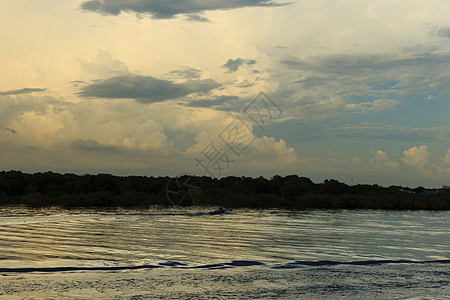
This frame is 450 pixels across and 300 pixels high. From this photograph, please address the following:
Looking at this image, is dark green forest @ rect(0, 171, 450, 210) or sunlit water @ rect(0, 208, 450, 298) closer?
sunlit water @ rect(0, 208, 450, 298)

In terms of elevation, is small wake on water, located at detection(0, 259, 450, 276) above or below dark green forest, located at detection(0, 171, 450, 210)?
below

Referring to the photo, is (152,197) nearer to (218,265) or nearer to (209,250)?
(209,250)

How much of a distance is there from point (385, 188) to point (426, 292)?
3876 inches

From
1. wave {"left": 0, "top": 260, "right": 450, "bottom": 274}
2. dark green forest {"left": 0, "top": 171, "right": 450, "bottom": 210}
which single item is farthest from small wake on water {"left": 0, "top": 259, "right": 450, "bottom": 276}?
dark green forest {"left": 0, "top": 171, "right": 450, "bottom": 210}

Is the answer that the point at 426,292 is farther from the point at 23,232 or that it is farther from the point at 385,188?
the point at 385,188

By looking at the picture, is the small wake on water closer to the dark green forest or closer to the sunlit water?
the sunlit water

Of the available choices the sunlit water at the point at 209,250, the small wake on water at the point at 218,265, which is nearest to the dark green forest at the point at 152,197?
the sunlit water at the point at 209,250

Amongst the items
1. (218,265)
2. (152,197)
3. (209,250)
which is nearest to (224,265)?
(218,265)

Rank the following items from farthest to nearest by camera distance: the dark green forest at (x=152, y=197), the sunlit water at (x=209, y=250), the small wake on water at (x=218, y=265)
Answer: the dark green forest at (x=152, y=197) < the sunlit water at (x=209, y=250) < the small wake on water at (x=218, y=265)

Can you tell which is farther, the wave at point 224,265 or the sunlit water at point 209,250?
the sunlit water at point 209,250

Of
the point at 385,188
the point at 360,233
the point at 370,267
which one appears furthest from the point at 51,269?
the point at 385,188

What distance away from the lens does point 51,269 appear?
51.9 feet

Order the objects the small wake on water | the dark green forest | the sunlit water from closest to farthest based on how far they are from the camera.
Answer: the small wake on water < the sunlit water < the dark green forest

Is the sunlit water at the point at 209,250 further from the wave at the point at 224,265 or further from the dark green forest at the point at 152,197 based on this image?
the dark green forest at the point at 152,197
